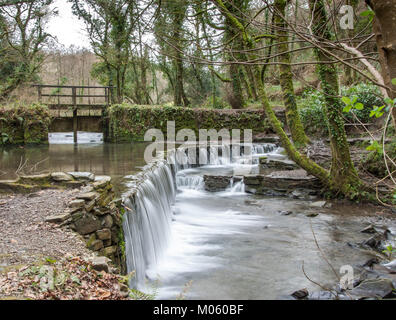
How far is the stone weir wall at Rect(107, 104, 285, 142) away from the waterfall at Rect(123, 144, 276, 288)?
6574 mm

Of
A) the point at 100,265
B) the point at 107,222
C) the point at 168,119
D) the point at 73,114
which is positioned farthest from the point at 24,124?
the point at 100,265

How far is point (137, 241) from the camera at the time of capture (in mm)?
5879

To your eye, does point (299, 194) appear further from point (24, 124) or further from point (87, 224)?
point (24, 124)

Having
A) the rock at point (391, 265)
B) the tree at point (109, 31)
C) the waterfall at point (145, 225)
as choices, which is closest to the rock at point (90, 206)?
the waterfall at point (145, 225)

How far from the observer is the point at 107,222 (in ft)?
17.0

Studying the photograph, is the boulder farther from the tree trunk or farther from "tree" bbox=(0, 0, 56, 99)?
"tree" bbox=(0, 0, 56, 99)

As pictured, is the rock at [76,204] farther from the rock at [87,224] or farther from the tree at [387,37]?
the tree at [387,37]

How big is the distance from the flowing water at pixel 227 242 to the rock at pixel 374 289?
1.97 ft

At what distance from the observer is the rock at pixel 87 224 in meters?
4.79

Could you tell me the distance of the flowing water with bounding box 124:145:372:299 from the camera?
211 inches

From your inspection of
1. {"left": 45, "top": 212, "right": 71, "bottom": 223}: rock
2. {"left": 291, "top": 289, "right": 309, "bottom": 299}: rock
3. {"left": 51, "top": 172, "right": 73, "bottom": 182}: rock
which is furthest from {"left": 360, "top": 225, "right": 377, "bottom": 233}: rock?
{"left": 51, "top": 172, "right": 73, "bottom": 182}: rock

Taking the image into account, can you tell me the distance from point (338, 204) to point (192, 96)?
750 inches

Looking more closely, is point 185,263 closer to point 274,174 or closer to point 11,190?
point 11,190
